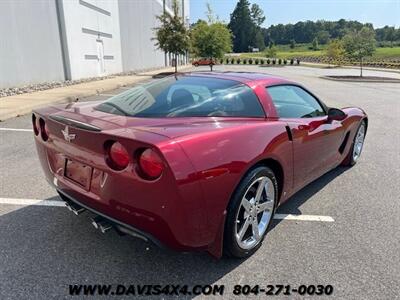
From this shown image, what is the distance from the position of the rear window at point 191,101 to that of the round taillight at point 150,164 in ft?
2.06

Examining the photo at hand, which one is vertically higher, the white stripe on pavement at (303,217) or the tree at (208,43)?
the tree at (208,43)

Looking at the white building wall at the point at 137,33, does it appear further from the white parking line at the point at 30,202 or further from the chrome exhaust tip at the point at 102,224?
the chrome exhaust tip at the point at 102,224

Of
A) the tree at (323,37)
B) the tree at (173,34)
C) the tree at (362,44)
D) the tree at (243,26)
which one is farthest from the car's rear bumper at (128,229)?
the tree at (323,37)

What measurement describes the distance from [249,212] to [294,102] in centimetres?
147

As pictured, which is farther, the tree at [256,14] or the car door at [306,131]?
the tree at [256,14]

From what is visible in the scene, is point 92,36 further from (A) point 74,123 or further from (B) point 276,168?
(B) point 276,168

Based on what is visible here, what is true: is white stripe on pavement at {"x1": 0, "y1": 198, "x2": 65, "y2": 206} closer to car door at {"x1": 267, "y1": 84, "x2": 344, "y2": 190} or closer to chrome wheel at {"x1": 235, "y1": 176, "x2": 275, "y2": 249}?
chrome wheel at {"x1": 235, "y1": 176, "x2": 275, "y2": 249}

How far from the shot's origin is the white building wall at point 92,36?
1702cm

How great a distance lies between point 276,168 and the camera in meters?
2.92

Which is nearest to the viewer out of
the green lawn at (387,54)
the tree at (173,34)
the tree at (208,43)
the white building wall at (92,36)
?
the white building wall at (92,36)

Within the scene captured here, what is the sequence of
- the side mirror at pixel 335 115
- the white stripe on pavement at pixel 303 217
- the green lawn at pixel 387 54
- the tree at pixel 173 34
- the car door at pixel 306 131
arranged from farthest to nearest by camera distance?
1. the green lawn at pixel 387 54
2. the tree at pixel 173 34
3. the side mirror at pixel 335 115
4. the white stripe on pavement at pixel 303 217
5. the car door at pixel 306 131

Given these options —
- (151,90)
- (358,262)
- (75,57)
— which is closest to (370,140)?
(358,262)

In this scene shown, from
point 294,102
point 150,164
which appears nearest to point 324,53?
point 294,102

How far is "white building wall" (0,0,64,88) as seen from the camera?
12188 mm
